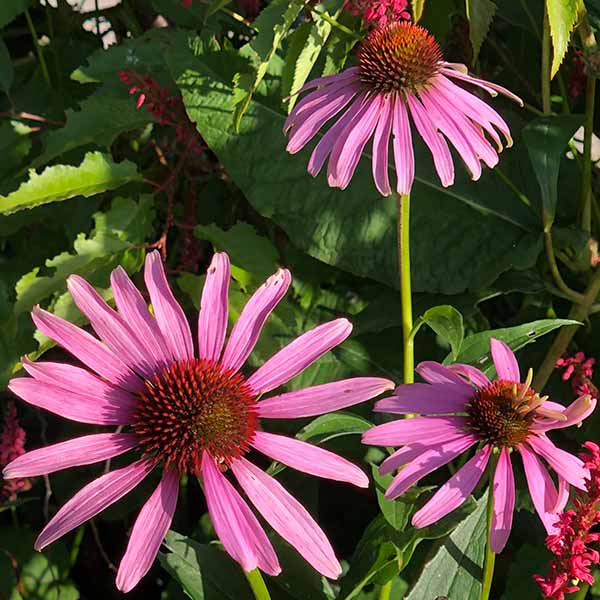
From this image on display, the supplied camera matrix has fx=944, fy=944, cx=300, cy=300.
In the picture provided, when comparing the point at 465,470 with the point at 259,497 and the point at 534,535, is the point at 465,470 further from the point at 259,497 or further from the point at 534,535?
the point at 534,535

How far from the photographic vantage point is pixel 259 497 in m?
0.67

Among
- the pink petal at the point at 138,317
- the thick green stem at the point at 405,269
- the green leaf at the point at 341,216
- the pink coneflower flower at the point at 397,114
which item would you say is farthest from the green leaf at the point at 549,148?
the pink petal at the point at 138,317

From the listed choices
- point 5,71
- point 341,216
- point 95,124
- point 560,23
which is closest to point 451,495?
point 560,23

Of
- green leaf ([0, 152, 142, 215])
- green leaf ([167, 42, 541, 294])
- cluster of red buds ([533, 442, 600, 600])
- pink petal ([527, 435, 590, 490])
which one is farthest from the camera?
green leaf ([167, 42, 541, 294])

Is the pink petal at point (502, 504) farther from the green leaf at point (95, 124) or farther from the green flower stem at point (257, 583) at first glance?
the green leaf at point (95, 124)

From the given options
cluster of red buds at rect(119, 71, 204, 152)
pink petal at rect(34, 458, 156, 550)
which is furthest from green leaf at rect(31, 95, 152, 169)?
pink petal at rect(34, 458, 156, 550)

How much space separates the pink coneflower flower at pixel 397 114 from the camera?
0.81m

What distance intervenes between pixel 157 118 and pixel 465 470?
600 millimetres

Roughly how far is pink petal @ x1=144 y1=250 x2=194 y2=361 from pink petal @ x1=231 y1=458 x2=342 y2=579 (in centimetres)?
11

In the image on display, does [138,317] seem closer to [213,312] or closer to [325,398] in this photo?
[213,312]

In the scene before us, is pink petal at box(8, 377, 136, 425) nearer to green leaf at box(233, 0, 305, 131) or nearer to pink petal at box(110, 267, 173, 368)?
pink petal at box(110, 267, 173, 368)

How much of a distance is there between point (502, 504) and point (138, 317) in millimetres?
310

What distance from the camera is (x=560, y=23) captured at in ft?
2.76

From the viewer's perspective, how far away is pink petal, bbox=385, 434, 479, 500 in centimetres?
70
